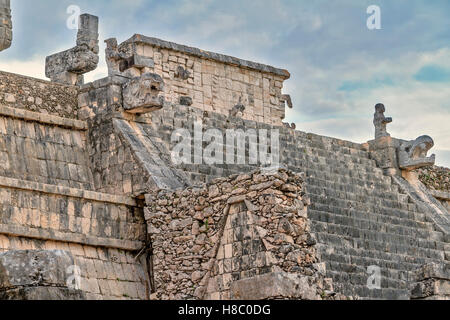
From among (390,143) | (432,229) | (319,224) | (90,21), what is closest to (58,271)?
(319,224)

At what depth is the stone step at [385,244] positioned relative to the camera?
17094 millimetres

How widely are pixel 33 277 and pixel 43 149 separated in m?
8.16

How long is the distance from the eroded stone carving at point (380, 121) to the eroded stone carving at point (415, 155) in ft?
1.57

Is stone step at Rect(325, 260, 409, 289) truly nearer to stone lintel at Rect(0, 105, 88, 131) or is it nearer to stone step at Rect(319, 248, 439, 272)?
stone step at Rect(319, 248, 439, 272)

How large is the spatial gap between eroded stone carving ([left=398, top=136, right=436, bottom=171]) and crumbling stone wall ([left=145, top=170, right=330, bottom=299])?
23.0 feet

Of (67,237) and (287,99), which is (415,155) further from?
(67,237)

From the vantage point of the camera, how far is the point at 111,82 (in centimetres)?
1672

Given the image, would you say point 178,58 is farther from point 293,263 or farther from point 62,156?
point 293,263

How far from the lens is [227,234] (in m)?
14.5

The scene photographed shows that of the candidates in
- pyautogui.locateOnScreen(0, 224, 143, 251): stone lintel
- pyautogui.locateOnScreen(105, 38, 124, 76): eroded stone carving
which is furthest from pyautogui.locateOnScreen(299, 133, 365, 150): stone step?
pyautogui.locateOnScreen(0, 224, 143, 251): stone lintel

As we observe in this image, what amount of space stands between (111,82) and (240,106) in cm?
549

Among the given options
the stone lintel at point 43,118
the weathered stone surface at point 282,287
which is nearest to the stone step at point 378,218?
the stone lintel at point 43,118

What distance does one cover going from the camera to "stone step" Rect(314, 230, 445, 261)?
1709 centimetres

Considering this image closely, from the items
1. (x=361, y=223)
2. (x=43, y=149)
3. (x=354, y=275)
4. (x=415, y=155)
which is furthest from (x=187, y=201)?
(x=415, y=155)
